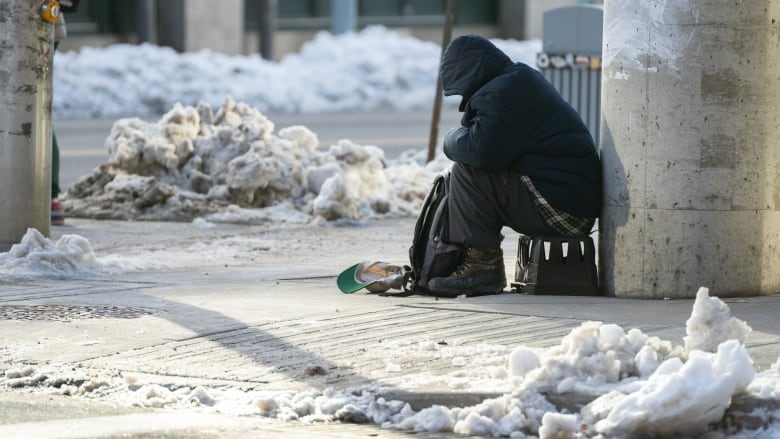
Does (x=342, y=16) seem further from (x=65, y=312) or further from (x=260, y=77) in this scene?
(x=65, y=312)

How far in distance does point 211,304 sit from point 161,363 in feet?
4.84

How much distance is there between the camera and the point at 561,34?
15.9 meters

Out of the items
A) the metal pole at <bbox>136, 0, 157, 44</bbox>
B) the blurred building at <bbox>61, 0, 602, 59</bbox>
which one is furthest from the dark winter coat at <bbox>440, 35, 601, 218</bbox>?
the metal pole at <bbox>136, 0, 157, 44</bbox>

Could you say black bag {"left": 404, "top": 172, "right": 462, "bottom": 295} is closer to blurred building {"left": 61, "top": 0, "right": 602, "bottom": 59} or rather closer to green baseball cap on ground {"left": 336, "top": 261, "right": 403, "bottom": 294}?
green baseball cap on ground {"left": 336, "top": 261, "right": 403, "bottom": 294}

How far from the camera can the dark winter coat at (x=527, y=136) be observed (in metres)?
8.36

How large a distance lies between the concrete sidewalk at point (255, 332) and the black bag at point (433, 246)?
0.58 ft

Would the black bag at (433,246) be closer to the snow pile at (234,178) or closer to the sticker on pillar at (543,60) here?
the snow pile at (234,178)

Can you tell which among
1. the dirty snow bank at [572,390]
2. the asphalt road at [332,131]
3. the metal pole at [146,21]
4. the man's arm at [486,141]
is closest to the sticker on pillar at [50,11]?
the man's arm at [486,141]

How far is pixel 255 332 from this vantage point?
24.1ft

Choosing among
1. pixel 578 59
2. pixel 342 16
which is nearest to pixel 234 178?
pixel 578 59

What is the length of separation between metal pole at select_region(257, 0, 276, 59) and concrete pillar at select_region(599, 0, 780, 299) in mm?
25667

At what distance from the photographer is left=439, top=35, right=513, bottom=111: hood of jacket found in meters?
8.59

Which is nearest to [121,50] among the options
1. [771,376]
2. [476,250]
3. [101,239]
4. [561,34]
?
[561,34]

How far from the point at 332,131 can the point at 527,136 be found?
15.3 metres
